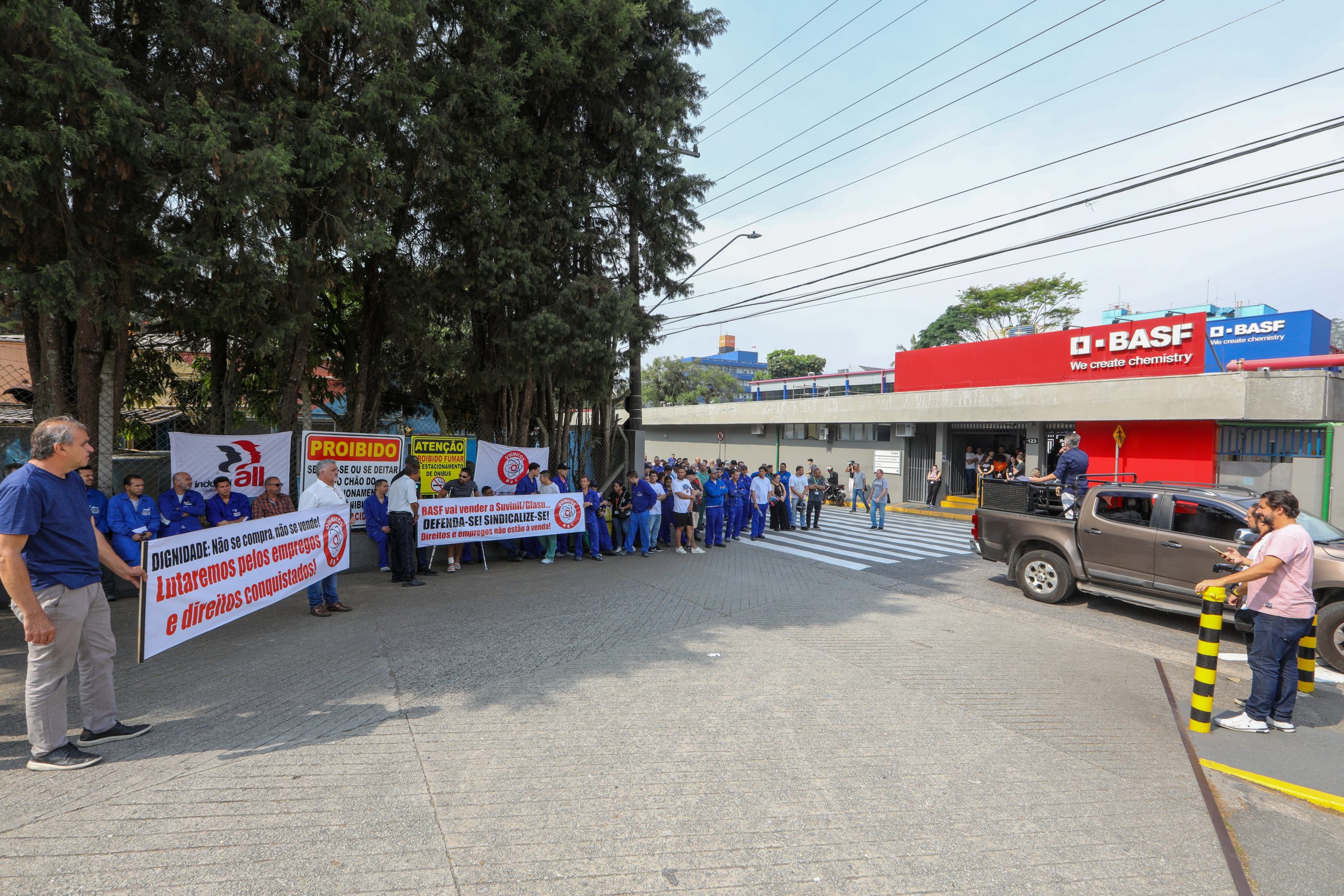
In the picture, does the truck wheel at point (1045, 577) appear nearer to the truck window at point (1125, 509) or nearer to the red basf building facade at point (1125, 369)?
the truck window at point (1125, 509)

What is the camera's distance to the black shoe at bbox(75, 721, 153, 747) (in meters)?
4.45

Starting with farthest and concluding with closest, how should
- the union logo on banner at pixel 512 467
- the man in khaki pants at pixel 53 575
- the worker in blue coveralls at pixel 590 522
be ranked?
1. the union logo on banner at pixel 512 467
2. the worker in blue coveralls at pixel 590 522
3. the man in khaki pants at pixel 53 575

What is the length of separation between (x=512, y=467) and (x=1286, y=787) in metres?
11.2

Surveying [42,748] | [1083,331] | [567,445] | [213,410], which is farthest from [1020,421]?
[42,748]

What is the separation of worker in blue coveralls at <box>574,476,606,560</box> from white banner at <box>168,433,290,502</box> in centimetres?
470

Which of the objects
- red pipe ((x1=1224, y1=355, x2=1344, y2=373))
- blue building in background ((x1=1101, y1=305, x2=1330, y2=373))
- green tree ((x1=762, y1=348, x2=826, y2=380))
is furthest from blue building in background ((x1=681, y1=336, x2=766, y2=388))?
red pipe ((x1=1224, y1=355, x2=1344, y2=373))

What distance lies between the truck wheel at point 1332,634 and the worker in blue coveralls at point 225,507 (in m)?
11.7

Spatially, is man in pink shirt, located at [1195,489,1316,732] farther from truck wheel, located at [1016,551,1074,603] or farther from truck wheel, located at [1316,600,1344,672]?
truck wheel, located at [1016,551,1074,603]

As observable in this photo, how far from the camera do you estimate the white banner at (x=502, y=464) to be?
1267cm

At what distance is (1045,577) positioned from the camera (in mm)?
9875

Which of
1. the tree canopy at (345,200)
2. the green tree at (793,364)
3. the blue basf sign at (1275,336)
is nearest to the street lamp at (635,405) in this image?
the tree canopy at (345,200)

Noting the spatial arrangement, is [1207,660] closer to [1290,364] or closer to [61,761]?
[61,761]

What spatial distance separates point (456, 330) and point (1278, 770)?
12.9 m

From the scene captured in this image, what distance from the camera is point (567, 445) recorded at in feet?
49.7
